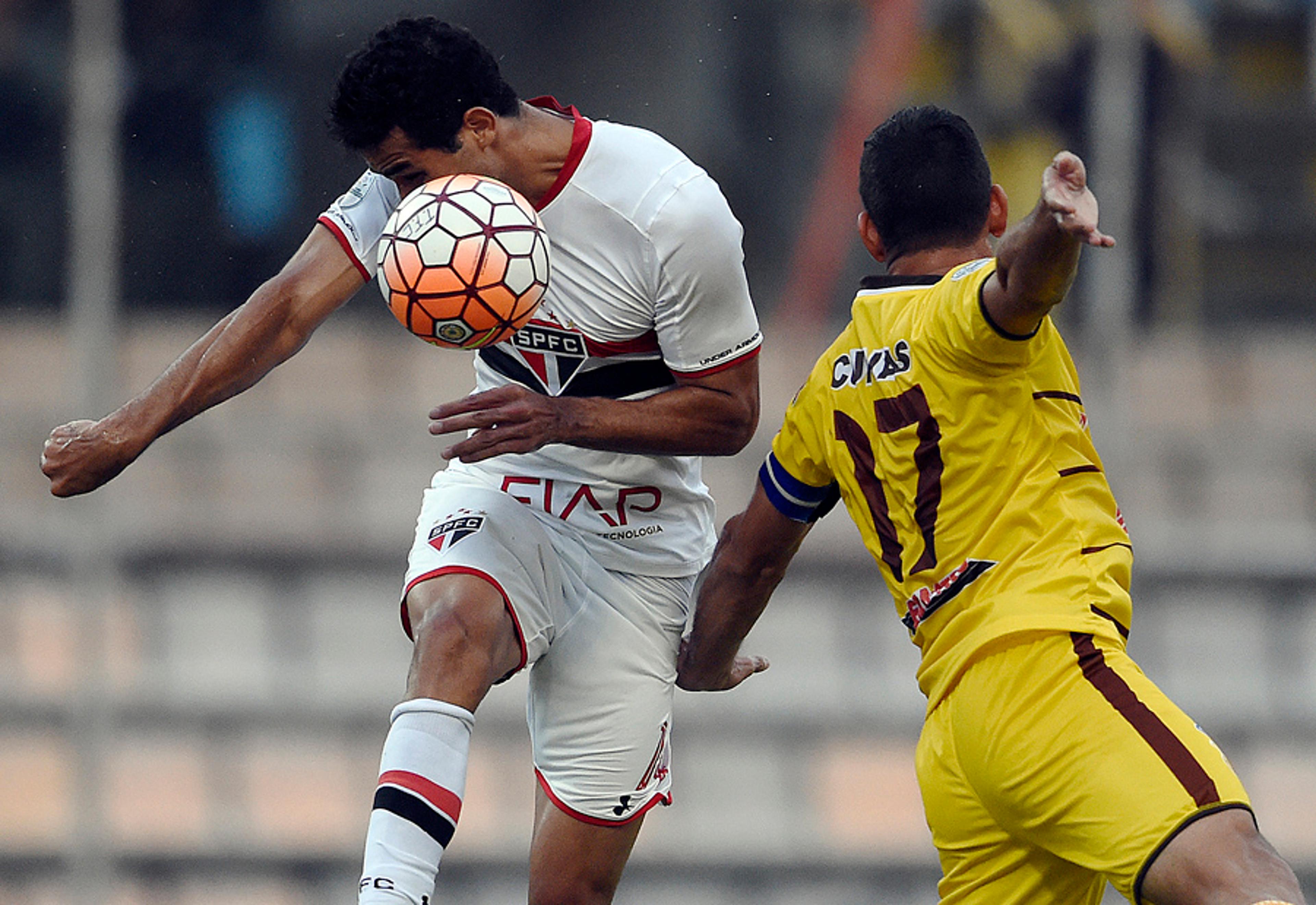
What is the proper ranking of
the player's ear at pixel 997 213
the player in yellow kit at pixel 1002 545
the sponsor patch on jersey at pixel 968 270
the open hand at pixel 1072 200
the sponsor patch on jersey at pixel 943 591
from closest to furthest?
the open hand at pixel 1072 200, the player in yellow kit at pixel 1002 545, the sponsor patch on jersey at pixel 968 270, the sponsor patch on jersey at pixel 943 591, the player's ear at pixel 997 213

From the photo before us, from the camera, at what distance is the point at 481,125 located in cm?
389

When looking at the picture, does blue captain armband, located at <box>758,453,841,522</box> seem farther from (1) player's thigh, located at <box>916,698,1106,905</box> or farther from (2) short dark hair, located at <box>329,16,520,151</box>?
(2) short dark hair, located at <box>329,16,520,151</box>

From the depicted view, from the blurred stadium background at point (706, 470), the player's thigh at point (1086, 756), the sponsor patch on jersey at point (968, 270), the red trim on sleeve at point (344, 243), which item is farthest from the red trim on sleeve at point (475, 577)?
the blurred stadium background at point (706, 470)

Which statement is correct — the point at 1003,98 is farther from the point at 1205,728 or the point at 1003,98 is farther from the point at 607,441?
the point at 607,441

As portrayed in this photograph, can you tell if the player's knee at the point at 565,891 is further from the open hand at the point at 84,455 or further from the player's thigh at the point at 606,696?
the open hand at the point at 84,455

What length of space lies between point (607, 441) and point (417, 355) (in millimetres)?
6894

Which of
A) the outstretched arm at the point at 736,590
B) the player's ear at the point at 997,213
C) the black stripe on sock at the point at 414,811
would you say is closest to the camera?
the black stripe on sock at the point at 414,811

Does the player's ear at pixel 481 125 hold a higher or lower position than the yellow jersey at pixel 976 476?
higher

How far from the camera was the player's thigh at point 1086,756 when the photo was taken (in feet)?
10.6

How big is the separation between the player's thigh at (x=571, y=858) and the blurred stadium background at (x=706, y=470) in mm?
5739

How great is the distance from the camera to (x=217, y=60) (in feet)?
32.7

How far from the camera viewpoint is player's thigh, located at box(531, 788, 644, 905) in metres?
4.36

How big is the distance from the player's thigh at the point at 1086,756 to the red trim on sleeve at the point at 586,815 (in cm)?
109

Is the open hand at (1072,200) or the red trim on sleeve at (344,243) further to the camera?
the red trim on sleeve at (344,243)
